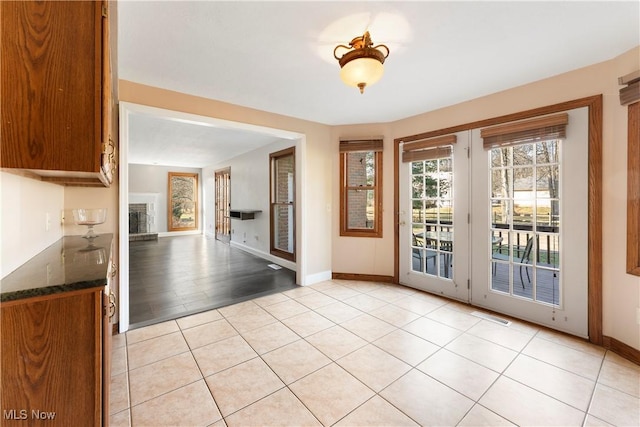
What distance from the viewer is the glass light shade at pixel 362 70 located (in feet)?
6.23

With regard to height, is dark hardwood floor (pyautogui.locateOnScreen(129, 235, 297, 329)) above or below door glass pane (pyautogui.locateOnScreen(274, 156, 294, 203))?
below

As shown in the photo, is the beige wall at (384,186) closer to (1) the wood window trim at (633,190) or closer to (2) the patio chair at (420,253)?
(1) the wood window trim at (633,190)

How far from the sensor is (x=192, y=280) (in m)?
4.27

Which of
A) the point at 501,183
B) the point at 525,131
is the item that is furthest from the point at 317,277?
the point at 525,131

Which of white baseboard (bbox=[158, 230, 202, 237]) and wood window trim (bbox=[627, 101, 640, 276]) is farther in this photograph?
white baseboard (bbox=[158, 230, 202, 237])

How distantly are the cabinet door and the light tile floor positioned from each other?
4.99ft

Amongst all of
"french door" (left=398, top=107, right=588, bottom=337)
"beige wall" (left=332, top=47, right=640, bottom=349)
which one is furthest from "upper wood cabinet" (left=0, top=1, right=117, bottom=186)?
"beige wall" (left=332, top=47, right=640, bottom=349)

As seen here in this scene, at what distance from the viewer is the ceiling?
172 centimetres

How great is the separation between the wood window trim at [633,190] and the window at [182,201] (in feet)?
34.4

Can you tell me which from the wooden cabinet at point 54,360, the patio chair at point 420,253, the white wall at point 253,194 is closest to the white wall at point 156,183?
the white wall at point 253,194

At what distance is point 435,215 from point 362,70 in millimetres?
2337

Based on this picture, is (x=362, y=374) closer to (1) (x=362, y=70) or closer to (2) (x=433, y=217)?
(1) (x=362, y=70)

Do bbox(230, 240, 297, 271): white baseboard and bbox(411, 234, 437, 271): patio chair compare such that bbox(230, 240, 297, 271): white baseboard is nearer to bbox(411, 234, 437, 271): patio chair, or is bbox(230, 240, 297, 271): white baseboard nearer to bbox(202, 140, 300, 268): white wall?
bbox(202, 140, 300, 268): white wall

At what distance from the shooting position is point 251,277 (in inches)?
176
